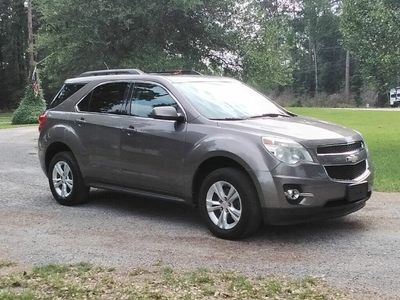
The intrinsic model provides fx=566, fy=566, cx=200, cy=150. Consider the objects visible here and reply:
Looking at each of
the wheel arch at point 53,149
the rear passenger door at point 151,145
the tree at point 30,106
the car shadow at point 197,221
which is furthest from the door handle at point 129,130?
the tree at point 30,106

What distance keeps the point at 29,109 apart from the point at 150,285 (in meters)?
29.1

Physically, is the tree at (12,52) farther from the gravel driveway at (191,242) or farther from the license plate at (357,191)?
the license plate at (357,191)

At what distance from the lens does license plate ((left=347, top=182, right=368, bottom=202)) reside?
594cm

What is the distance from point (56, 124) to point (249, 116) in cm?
299

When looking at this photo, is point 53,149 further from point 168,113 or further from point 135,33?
point 135,33

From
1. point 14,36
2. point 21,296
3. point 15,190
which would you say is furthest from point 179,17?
point 14,36

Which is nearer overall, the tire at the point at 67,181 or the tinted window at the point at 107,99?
the tinted window at the point at 107,99

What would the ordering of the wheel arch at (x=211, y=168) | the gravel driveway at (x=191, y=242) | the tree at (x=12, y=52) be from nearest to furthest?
the gravel driveway at (x=191, y=242) → the wheel arch at (x=211, y=168) → the tree at (x=12, y=52)

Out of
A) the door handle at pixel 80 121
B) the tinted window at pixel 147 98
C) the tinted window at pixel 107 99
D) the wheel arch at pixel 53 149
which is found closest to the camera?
the tinted window at pixel 147 98

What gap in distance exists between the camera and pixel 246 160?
19.2 ft

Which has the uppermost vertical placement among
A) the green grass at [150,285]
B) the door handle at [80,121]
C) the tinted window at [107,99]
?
the tinted window at [107,99]

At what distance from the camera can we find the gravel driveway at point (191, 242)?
5027mm

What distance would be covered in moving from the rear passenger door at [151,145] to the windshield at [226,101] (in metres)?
0.27

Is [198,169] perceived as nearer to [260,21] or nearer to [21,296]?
[21,296]
